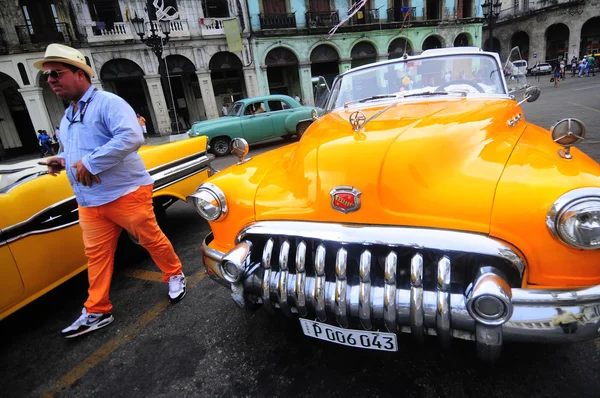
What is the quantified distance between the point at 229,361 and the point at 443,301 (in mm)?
1327

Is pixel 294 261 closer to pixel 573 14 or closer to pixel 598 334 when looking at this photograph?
pixel 598 334

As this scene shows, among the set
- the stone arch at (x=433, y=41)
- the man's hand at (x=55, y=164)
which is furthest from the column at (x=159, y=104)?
the stone arch at (x=433, y=41)

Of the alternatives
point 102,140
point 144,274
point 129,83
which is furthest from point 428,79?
point 129,83

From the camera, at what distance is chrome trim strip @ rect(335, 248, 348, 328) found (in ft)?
4.96

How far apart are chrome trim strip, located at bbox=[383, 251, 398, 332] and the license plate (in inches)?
4.8

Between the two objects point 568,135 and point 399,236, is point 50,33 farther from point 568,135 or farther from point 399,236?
point 568,135

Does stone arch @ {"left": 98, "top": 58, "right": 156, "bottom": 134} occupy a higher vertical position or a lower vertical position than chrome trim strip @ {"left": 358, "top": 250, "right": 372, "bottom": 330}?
higher

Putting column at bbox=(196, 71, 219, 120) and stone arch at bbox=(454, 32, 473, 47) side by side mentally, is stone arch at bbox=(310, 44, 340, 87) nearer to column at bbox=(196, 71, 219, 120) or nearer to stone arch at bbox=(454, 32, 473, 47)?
column at bbox=(196, 71, 219, 120)

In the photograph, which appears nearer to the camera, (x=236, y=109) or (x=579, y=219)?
(x=579, y=219)

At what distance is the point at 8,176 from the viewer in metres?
2.76

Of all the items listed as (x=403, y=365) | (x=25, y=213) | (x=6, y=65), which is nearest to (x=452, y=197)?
(x=403, y=365)

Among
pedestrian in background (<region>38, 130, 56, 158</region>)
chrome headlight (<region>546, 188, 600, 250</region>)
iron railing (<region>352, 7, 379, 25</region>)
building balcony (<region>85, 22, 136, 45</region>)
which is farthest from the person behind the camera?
iron railing (<region>352, 7, 379, 25</region>)

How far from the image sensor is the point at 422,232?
1472 mm

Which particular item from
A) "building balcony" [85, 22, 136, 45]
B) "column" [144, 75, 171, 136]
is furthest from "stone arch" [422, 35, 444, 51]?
"building balcony" [85, 22, 136, 45]
